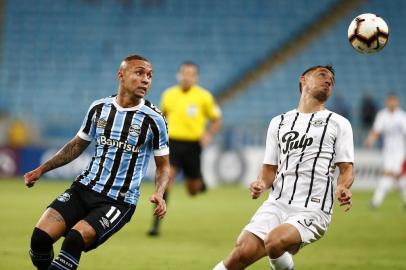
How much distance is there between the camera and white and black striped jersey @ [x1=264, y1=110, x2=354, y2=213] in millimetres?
6734

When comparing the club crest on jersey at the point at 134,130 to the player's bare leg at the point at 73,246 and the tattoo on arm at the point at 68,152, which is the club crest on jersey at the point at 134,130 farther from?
the player's bare leg at the point at 73,246

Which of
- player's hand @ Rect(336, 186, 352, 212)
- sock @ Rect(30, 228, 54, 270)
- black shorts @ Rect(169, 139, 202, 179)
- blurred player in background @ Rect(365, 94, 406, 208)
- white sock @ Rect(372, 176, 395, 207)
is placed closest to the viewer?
player's hand @ Rect(336, 186, 352, 212)

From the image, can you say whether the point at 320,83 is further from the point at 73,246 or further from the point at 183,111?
the point at 183,111

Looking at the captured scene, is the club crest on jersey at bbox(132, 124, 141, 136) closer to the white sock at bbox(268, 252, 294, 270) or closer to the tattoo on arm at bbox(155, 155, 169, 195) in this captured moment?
the tattoo on arm at bbox(155, 155, 169, 195)

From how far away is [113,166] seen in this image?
7.04m

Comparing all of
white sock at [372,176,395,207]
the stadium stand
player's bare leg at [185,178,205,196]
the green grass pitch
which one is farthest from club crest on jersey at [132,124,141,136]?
the stadium stand

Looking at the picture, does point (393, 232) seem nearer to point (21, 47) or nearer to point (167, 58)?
point (167, 58)

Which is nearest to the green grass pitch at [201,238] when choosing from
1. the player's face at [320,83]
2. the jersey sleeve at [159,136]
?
the jersey sleeve at [159,136]

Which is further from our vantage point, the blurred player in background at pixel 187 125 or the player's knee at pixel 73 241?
the blurred player in background at pixel 187 125

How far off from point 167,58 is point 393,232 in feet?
54.3

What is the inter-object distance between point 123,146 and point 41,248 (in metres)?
1.10

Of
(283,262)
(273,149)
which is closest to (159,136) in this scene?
(273,149)

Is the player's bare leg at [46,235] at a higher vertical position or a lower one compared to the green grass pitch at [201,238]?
higher

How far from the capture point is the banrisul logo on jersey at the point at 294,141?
22.4 ft
